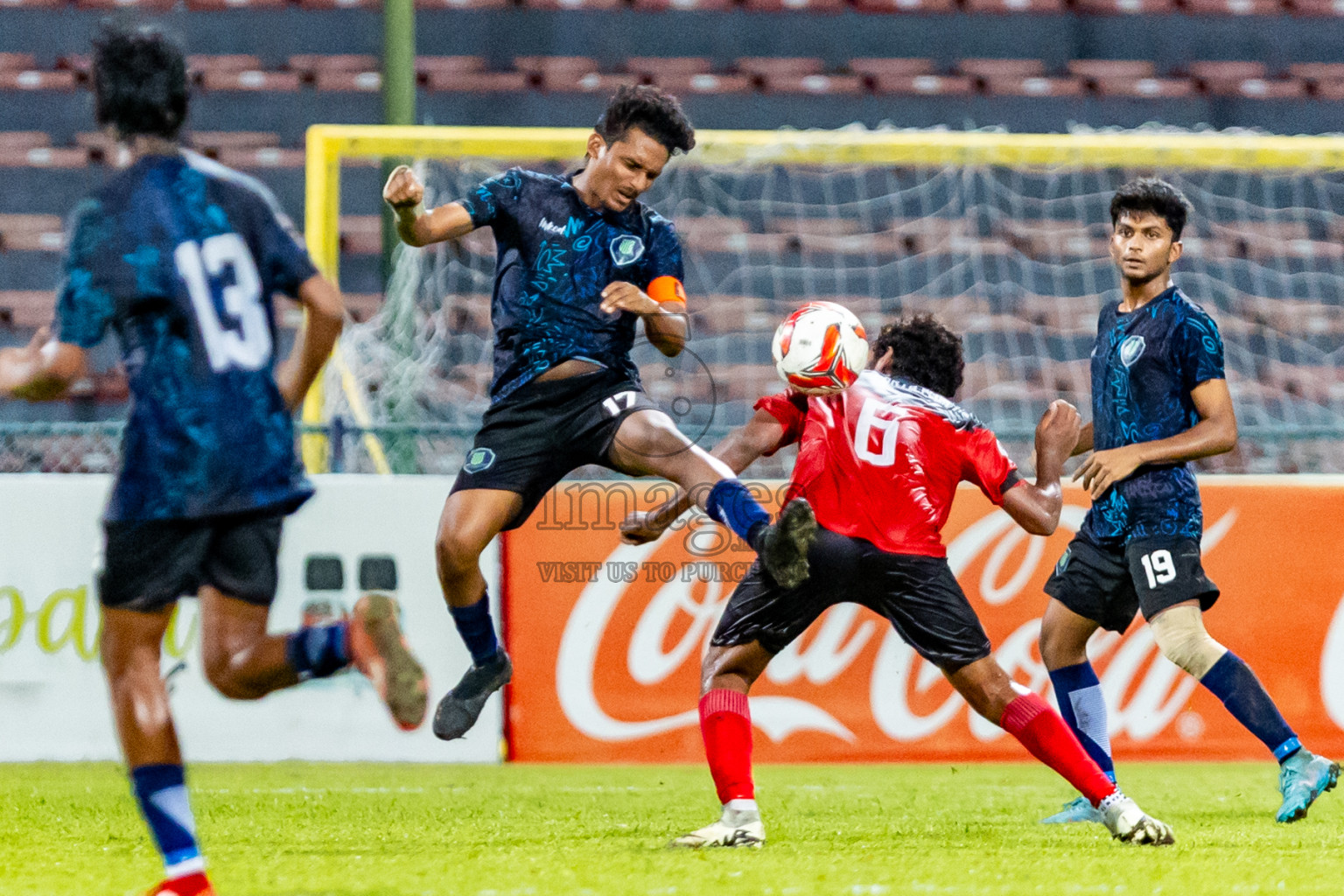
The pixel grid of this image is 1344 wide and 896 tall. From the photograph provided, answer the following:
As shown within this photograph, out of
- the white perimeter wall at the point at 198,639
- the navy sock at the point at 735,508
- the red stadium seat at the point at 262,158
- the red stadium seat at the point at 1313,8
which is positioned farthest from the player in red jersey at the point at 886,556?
the red stadium seat at the point at 1313,8

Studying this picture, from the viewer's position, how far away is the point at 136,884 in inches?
154

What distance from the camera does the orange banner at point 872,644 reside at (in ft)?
23.7

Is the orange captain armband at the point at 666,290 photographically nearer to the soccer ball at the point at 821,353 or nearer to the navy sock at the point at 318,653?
the soccer ball at the point at 821,353

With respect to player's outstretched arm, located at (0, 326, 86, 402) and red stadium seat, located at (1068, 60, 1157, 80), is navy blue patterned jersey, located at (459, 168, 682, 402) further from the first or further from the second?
red stadium seat, located at (1068, 60, 1157, 80)

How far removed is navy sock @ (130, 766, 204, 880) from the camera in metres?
3.38

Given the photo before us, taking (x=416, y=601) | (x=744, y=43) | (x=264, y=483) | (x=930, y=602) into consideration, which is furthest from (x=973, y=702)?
(x=744, y=43)

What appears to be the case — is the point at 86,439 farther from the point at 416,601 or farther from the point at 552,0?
the point at 552,0

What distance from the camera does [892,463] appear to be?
4594mm

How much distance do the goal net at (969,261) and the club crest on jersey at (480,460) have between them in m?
3.86

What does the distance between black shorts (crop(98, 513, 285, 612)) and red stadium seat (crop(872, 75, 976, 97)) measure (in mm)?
9042

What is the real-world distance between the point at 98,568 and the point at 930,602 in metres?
2.21

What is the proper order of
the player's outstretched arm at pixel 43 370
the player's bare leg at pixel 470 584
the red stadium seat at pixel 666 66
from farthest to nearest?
the red stadium seat at pixel 666 66
the player's bare leg at pixel 470 584
the player's outstretched arm at pixel 43 370

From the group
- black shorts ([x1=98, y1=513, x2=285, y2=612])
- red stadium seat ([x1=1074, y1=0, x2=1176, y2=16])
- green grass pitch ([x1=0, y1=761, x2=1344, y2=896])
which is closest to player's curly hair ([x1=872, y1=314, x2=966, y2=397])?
green grass pitch ([x1=0, y1=761, x2=1344, y2=896])

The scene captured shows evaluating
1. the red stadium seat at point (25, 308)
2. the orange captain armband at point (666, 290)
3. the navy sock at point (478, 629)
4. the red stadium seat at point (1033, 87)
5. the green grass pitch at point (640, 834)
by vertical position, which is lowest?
the green grass pitch at point (640, 834)
